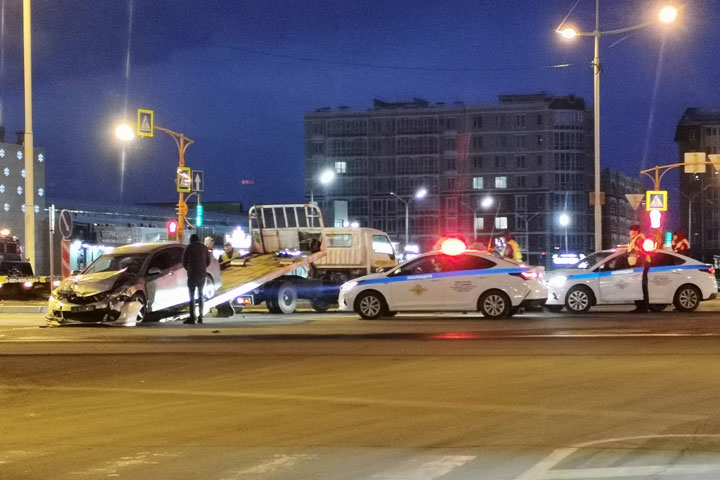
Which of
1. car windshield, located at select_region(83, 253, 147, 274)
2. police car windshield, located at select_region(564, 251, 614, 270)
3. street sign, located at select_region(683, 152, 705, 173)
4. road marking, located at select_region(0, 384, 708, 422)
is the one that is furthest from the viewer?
street sign, located at select_region(683, 152, 705, 173)

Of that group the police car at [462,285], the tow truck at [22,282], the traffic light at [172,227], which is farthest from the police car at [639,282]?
the tow truck at [22,282]

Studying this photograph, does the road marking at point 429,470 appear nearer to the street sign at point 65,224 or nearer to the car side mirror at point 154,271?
the car side mirror at point 154,271

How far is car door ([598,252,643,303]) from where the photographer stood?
23109 mm

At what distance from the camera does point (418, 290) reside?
21359 millimetres

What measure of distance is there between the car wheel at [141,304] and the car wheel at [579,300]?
977cm

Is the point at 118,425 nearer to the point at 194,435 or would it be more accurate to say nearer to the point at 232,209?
the point at 194,435

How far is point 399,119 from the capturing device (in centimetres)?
12425

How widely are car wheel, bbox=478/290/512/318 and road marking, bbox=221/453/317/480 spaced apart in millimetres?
14138

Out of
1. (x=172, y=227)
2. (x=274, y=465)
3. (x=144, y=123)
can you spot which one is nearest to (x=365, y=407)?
(x=274, y=465)

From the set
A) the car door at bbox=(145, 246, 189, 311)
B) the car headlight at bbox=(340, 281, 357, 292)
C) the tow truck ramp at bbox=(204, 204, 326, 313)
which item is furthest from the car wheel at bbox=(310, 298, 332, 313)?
the car door at bbox=(145, 246, 189, 311)

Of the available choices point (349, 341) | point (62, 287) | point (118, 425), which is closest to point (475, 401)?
point (118, 425)

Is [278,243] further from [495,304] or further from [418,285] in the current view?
[495,304]

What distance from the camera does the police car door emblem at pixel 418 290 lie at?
2131 cm

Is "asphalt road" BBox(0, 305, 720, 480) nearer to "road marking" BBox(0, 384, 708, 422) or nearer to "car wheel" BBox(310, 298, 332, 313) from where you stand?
"road marking" BBox(0, 384, 708, 422)
